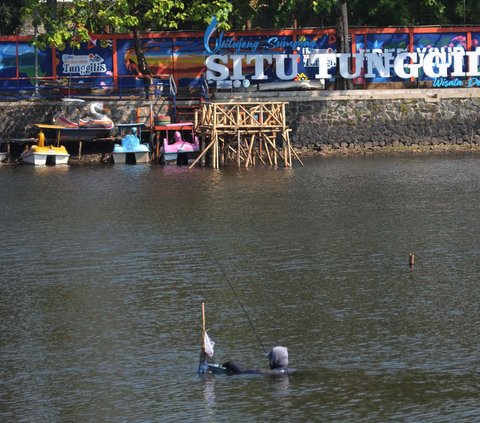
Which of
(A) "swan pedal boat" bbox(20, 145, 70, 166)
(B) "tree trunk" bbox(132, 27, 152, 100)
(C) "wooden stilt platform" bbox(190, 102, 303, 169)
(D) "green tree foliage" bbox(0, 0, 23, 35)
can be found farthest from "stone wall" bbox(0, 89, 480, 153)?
(D) "green tree foliage" bbox(0, 0, 23, 35)

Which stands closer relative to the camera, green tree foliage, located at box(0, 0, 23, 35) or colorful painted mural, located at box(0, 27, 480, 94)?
colorful painted mural, located at box(0, 27, 480, 94)

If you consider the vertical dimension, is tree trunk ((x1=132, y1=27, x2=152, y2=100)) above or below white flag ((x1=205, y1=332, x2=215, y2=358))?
above

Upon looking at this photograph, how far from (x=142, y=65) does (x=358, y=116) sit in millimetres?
10378

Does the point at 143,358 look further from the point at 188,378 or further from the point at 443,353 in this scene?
the point at 443,353

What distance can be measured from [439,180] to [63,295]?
2040 cm

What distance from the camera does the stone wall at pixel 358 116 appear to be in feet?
172

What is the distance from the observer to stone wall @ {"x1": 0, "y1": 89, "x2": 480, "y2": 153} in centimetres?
5234

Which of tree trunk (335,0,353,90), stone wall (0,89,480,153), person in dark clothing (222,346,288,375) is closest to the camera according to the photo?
person in dark clothing (222,346,288,375)

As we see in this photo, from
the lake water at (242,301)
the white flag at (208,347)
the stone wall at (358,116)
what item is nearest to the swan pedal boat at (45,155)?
the stone wall at (358,116)

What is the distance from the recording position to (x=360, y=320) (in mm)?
21516

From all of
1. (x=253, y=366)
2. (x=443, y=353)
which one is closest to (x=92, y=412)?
(x=253, y=366)

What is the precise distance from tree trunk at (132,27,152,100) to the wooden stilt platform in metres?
4.49

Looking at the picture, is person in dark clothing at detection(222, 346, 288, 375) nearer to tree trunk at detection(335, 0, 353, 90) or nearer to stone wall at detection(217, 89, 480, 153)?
stone wall at detection(217, 89, 480, 153)

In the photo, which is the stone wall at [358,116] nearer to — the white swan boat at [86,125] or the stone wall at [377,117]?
the stone wall at [377,117]
